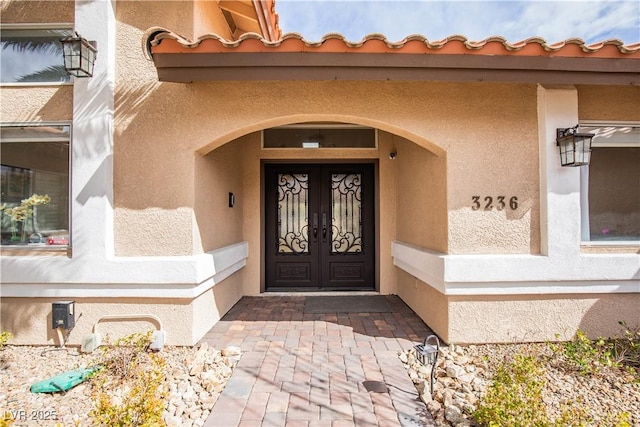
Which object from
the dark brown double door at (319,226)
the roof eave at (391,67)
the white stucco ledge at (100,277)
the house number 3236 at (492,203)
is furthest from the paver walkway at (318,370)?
the roof eave at (391,67)

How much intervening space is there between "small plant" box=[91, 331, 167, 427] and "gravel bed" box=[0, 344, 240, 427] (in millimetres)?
185

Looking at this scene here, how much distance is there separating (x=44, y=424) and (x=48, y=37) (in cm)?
560

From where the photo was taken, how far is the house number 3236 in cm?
519

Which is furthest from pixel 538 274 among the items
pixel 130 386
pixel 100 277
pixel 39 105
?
pixel 39 105

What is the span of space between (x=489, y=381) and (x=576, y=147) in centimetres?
348

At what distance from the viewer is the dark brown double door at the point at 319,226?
854 centimetres

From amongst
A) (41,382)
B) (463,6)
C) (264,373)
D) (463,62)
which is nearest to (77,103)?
(41,382)

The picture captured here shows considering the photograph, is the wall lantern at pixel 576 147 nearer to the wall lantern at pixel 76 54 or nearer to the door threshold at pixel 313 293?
the door threshold at pixel 313 293

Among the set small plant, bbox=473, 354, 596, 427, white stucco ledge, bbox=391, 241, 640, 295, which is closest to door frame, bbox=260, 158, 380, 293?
white stucco ledge, bbox=391, 241, 640, 295

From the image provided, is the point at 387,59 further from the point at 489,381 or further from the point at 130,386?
the point at 130,386

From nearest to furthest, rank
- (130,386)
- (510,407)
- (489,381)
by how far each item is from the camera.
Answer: (510,407) < (130,386) < (489,381)

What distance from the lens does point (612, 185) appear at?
215 inches

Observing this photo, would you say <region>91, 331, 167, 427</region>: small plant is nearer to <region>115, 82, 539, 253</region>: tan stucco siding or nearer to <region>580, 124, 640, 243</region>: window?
<region>115, 82, 539, 253</region>: tan stucco siding

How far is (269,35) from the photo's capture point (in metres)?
7.60
